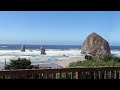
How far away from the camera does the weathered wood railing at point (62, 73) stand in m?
4.62

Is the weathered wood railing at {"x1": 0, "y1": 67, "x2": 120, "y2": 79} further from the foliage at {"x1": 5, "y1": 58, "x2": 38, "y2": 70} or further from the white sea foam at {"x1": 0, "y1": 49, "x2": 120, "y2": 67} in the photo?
the white sea foam at {"x1": 0, "y1": 49, "x2": 120, "y2": 67}

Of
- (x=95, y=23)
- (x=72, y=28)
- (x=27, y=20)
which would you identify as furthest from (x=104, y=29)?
(x=27, y=20)

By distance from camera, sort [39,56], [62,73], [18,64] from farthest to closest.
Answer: [39,56]
[18,64]
[62,73]

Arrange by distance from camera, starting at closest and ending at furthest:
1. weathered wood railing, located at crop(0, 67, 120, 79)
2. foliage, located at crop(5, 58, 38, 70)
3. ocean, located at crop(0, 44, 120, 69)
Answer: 1. weathered wood railing, located at crop(0, 67, 120, 79)
2. foliage, located at crop(5, 58, 38, 70)
3. ocean, located at crop(0, 44, 120, 69)

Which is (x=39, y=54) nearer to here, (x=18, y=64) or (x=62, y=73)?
(x=18, y=64)

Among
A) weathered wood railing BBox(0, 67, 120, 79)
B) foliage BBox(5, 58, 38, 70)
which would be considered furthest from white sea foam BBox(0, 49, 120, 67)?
weathered wood railing BBox(0, 67, 120, 79)

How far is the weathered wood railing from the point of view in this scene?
4618mm

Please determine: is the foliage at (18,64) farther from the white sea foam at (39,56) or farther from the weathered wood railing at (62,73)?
the white sea foam at (39,56)

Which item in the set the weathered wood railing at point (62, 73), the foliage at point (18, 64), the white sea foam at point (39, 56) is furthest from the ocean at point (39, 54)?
the weathered wood railing at point (62, 73)

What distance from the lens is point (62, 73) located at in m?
5.10

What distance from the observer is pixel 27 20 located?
88.5 ft

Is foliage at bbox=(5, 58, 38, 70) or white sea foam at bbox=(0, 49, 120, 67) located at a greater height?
foliage at bbox=(5, 58, 38, 70)

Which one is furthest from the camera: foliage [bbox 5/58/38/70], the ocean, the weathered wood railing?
the ocean

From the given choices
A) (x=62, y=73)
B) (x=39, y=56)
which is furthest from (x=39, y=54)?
(x=62, y=73)
